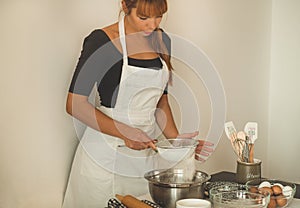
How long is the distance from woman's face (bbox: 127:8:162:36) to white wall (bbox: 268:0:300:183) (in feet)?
4.75

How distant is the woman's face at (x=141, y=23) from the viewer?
1.94 metres

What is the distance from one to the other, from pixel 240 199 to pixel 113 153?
62 cm

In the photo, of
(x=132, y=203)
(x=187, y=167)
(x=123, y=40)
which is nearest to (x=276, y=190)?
(x=187, y=167)

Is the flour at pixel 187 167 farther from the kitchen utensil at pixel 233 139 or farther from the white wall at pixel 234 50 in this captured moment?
the white wall at pixel 234 50

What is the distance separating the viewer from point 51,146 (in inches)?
76.3

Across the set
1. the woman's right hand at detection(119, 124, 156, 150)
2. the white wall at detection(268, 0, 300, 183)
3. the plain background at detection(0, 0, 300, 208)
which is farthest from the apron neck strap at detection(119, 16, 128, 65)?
the white wall at detection(268, 0, 300, 183)

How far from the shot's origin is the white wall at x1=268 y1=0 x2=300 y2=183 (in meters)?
3.11

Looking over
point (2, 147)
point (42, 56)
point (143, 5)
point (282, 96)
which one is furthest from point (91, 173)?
point (282, 96)

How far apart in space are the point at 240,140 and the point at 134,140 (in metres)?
0.47

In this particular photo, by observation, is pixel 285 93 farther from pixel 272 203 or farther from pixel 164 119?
pixel 272 203

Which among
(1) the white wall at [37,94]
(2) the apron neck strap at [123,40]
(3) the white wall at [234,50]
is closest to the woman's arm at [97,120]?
(1) the white wall at [37,94]

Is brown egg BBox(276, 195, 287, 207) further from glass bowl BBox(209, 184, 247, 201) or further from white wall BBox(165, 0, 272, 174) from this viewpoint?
white wall BBox(165, 0, 272, 174)

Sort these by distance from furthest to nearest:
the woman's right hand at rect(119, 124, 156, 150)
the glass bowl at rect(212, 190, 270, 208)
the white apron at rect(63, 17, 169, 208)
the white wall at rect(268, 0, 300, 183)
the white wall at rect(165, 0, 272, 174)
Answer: the white wall at rect(268, 0, 300, 183)
the white wall at rect(165, 0, 272, 174)
the white apron at rect(63, 17, 169, 208)
the woman's right hand at rect(119, 124, 156, 150)
the glass bowl at rect(212, 190, 270, 208)

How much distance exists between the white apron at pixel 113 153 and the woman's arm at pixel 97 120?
0.30 ft
